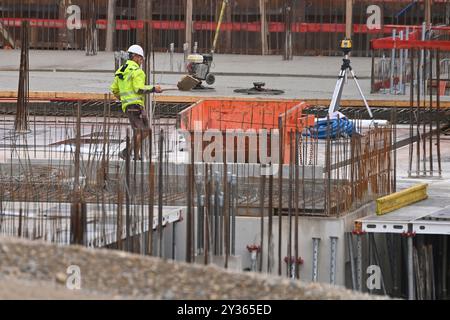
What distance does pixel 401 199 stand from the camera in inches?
803

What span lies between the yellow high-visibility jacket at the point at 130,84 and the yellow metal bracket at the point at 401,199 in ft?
13.5

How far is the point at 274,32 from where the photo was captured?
36875 mm

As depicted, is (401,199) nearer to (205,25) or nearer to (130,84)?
(130,84)

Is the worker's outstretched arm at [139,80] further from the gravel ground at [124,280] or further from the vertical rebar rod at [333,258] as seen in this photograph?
the gravel ground at [124,280]

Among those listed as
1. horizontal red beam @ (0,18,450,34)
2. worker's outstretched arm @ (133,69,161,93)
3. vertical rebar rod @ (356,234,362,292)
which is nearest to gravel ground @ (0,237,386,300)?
vertical rebar rod @ (356,234,362,292)

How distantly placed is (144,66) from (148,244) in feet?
22.2

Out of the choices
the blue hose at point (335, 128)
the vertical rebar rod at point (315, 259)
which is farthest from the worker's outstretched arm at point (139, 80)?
the vertical rebar rod at point (315, 259)

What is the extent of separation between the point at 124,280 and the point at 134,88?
9.52 m

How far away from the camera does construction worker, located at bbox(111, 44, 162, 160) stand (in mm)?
22281

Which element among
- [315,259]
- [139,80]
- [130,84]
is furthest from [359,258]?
[130,84]

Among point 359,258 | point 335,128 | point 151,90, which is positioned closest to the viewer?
point 359,258

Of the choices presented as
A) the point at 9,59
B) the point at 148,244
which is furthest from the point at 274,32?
the point at 148,244

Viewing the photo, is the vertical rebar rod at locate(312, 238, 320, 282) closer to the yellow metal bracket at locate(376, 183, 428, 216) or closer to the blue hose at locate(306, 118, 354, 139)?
the yellow metal bracket at locate(376, 183, 428, 216)

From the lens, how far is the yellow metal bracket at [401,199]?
781 inches
